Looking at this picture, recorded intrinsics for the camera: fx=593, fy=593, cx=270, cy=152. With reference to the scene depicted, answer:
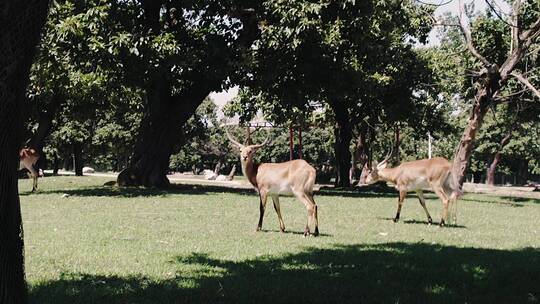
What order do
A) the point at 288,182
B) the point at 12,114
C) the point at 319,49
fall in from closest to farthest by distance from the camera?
the point at 12,114
the point at 288,182
the point at 319,49

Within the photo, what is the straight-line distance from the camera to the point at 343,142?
3884 cm

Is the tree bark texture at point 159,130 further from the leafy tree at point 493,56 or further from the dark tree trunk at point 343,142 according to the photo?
the dark tree trunk at point 343,142

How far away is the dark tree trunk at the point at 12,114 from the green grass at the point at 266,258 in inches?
53.8

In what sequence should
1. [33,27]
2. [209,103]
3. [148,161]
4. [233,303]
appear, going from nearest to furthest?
1. [33,27]
2. [233,303]
3. [148,161]
4. [209,103]

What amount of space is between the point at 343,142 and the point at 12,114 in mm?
34869

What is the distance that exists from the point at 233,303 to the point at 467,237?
301 inches

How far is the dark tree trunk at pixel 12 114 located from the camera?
452 centimetres

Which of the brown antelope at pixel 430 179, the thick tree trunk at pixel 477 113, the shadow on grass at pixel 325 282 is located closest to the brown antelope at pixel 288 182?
the shadow on grass at pixel 325 282

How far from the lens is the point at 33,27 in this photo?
469 centimetres

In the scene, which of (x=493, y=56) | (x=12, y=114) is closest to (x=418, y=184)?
(x=12, y=114)

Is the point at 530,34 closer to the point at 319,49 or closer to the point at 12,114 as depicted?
the point at 319,49

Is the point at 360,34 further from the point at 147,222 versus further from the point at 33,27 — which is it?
the point at 33,27

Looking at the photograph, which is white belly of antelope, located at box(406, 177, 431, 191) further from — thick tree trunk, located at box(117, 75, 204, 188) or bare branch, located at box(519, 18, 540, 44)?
thick tree trunk, located at box(117, 75, 204, 188)

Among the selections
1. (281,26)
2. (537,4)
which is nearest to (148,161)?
(281,26)
